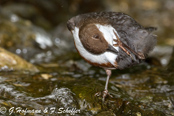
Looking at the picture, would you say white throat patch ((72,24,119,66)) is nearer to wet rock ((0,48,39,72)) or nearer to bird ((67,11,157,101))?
bird ((67,11,157,101))

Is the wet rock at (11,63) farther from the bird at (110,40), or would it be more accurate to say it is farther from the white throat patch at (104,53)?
the white throat patch at (104,53)

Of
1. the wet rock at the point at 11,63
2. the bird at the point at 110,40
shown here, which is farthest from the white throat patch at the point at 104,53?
the wet rock at the point at 11,63

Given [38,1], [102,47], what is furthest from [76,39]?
[38,1]

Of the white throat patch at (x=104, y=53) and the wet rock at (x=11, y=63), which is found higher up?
the wet rock at (x=11, y=63)

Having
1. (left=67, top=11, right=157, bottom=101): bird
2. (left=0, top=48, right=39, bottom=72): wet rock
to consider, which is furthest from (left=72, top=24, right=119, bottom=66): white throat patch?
(left=0, top=48, right=39, bottom=72): wet rock

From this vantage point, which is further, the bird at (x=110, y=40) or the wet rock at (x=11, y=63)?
the wet rock at (x=11, y=63)

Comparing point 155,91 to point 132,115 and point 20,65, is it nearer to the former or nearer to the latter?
point 132,115

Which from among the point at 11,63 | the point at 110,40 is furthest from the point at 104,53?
the point at 11,63

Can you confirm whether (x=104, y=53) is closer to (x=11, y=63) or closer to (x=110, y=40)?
(x=110, y=40)
